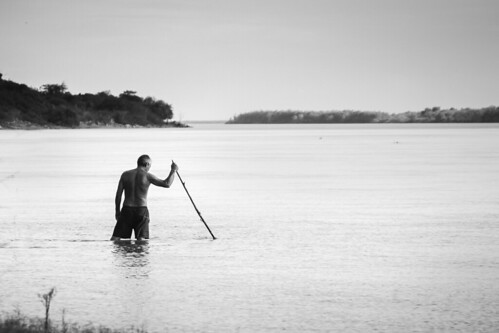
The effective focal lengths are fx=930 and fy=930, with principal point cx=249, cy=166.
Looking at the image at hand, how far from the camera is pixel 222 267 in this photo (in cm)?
1288

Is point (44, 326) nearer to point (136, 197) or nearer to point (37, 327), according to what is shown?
point (37, 327)

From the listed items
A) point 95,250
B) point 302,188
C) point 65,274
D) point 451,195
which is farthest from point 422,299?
point 302,188

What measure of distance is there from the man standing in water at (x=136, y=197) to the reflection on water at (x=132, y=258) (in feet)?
0.74

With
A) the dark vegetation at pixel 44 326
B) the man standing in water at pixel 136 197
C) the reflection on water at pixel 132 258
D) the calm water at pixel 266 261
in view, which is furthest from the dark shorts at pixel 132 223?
the dark vegetation at pixel 44 326

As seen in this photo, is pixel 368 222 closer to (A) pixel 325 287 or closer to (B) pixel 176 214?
(B) pixel 176 214

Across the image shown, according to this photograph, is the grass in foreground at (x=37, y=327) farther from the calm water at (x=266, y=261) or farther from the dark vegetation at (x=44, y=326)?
the calm water at (x=266, y=261)

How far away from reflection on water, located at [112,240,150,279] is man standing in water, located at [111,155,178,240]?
22cm

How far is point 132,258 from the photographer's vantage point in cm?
1355

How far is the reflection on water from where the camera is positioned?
12.4 metres

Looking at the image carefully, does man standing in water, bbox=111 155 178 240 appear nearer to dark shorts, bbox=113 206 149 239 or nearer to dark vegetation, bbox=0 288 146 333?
dark shorts, bbox=113 206 149 239

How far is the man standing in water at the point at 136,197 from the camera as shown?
15.0m

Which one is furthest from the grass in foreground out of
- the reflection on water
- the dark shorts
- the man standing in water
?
the dark shorts

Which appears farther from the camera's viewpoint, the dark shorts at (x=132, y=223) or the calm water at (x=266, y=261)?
the dark shorts at (x=132, y=223)

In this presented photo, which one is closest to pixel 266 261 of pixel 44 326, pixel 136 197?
pixel 136 197
